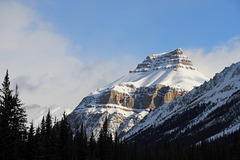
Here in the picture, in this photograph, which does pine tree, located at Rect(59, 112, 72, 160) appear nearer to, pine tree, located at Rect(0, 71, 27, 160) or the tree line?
the tree line

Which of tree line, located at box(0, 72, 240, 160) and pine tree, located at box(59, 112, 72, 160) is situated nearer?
tree line, located at box(0, 72, 240, 160)

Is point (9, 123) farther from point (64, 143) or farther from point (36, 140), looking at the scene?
point (64, 143)

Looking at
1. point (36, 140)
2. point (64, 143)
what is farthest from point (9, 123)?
point (64, 143)

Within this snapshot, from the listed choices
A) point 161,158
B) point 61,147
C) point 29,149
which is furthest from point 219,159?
point 29,149

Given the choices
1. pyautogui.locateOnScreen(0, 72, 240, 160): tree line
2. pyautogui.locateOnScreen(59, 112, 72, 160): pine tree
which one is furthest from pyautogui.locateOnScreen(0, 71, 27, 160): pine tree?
pyautogui.locateOnScreen(59, 112, 72, 160): pine tree

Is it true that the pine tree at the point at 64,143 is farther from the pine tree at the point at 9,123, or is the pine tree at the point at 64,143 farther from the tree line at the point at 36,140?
the pine tree at the point at 9,123

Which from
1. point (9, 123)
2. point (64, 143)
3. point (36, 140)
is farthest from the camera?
point (64, 143)

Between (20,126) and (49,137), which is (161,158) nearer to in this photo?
(49,137)

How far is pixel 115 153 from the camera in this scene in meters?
161

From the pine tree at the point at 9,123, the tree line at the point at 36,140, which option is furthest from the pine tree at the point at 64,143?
the pine tree at the point at 9,123

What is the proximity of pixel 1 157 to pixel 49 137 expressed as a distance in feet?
106

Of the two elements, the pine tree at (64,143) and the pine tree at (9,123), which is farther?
the pine tree at (64,143)

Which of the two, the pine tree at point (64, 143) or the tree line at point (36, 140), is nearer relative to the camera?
the tree line at point (36, 140)

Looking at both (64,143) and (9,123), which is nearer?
(9,123)
